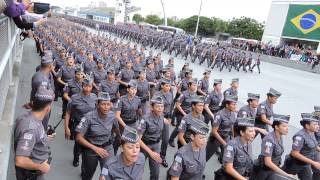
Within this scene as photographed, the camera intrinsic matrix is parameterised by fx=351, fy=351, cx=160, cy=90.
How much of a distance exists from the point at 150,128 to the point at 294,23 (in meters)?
39.3

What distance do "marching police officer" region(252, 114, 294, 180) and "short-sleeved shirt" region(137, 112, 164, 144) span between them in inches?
55.8

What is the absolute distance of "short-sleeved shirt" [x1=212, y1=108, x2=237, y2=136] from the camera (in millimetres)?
5773

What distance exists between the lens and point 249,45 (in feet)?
113

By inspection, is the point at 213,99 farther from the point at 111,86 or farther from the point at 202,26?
the point at 202,26

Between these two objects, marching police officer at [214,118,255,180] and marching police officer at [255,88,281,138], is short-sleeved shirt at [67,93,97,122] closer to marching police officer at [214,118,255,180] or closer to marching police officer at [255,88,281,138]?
marching police officer at [214,118,255,180]

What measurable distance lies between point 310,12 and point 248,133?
38424mm

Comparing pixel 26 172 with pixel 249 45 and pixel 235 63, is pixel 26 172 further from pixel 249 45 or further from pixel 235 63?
pixel 249 45

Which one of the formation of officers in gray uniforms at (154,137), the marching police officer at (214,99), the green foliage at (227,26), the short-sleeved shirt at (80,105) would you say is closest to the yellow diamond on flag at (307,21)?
the green foliage at (227,26)

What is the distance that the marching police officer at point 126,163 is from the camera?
319 cm

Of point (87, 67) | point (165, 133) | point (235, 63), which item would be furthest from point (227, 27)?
point (165, 133)

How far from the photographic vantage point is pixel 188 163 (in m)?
3.85

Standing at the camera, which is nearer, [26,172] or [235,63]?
[26,172]

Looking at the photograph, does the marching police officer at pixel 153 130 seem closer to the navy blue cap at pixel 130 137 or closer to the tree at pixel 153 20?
the navy blue cap at pixel 130 137

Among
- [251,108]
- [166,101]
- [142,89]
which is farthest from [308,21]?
[166,101]
